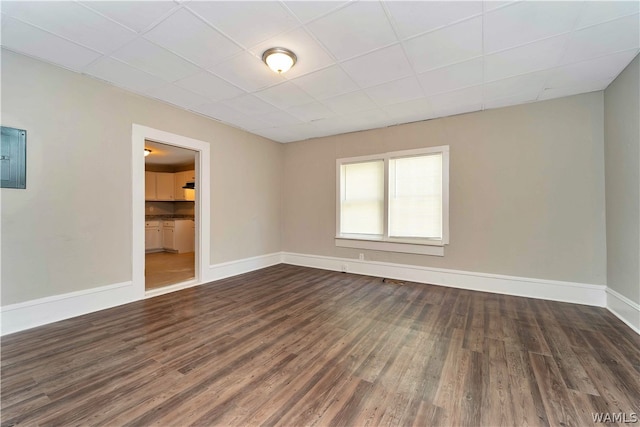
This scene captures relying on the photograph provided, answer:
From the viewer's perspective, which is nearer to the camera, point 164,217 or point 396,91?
point 396,91

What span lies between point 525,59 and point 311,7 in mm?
2265

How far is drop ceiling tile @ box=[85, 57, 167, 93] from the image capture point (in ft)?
8.97

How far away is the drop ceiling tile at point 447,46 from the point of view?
7.18 ft

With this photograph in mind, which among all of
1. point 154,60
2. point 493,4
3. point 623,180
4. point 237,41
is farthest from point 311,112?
point 623,180

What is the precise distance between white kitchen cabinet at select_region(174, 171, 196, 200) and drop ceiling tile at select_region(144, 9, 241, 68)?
5.76 meters

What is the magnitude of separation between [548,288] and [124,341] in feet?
16.7

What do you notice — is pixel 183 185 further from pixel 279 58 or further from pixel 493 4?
pixel 493 4

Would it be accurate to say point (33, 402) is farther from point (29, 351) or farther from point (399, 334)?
point (399, 334)

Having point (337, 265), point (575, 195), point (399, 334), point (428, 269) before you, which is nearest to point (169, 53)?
point (399, 334)

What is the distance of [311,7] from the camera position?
196cm

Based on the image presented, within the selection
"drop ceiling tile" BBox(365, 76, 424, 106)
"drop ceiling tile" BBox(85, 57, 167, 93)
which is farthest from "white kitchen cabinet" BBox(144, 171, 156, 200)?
"drop ceiling tile" BBox(365, 76, 424, 106)

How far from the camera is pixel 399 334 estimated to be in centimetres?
253

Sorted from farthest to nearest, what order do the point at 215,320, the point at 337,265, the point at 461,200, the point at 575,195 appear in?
the point at 337,265
the point at 461,200
the point at 575,195
the point at 215,320

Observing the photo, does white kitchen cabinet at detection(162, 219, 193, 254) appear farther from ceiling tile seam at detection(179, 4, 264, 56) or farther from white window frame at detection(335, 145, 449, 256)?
ceiling tile seam at detection(179, 4, 264, 56)
